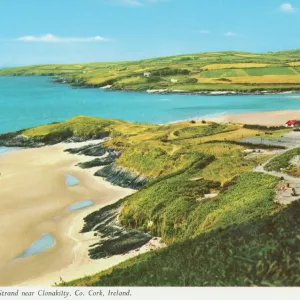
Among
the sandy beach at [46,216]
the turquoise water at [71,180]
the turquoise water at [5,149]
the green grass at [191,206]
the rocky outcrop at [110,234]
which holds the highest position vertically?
the green grass at [191,206]

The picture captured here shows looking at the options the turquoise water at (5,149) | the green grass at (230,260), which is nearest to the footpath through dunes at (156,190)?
the green grass at (230,260)

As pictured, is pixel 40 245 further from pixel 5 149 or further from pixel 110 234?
pixel 5 149

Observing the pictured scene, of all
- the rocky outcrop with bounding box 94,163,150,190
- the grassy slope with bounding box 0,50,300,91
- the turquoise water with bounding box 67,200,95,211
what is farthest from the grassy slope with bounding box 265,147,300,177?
the grassy slope with bounding box 0,50,300,91

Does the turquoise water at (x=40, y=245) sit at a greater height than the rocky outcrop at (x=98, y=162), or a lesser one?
lesser

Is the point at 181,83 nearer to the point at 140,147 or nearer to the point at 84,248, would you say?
the point at 140,147

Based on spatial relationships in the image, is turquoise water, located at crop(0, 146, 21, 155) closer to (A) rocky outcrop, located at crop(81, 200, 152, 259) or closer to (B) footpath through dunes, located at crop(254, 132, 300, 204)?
(A) rocky outcrop, located at crop(81, 200, 152, 259)

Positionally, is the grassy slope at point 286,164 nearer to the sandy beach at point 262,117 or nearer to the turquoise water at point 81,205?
the turquoise water at point 81,205

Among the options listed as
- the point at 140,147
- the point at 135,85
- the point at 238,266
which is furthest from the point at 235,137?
the point at 135,85
